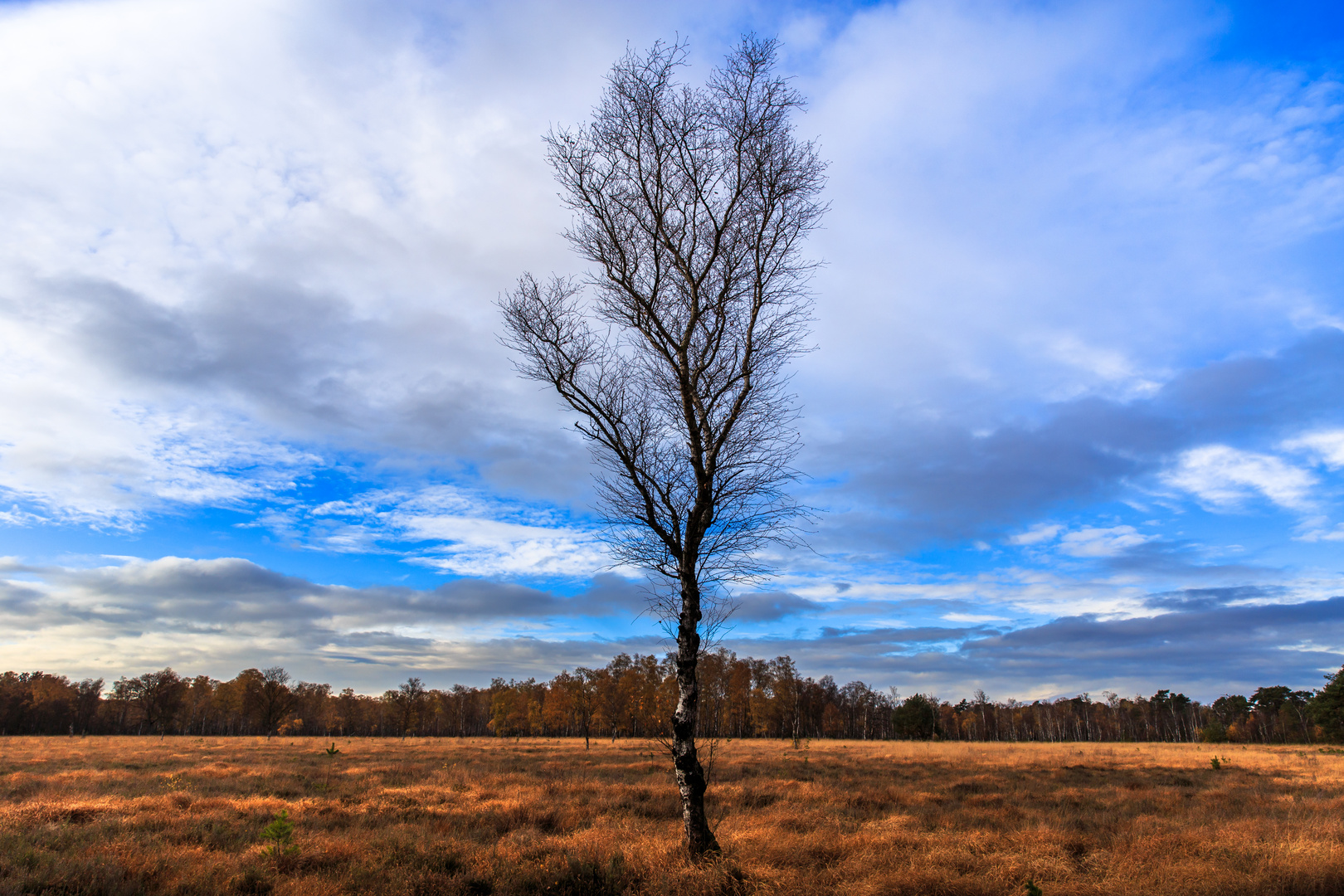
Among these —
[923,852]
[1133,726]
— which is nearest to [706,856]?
[923,852]

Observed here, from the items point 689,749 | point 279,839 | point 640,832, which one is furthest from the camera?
point 640,832

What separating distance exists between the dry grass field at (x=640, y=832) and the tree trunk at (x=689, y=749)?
1.16 ft

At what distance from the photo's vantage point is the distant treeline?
77.4 meters

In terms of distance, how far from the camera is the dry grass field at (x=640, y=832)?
8375 millimetres

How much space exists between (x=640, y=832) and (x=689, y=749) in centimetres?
428

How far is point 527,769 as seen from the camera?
25.0 m

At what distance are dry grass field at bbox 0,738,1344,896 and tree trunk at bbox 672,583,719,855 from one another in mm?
353

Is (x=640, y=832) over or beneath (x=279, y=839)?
beneath

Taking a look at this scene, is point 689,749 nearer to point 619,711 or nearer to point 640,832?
point 640,832

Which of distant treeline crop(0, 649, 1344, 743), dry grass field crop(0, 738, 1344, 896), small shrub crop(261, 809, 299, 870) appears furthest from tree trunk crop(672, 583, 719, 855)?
distant treeline crop(0, 649, 1344, 743)

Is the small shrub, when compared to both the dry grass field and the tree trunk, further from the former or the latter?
the tree trunk

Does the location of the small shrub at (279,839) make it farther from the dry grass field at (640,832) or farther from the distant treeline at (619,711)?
the distant treeline at (619,711)

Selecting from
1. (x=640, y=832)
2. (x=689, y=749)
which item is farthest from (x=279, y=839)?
(x=689, y=749)

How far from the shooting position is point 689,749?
27.9 ft
